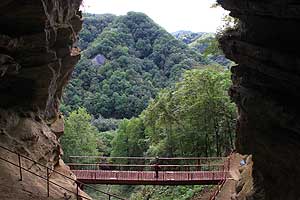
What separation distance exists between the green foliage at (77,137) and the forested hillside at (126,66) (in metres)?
29.6

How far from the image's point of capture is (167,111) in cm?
3994

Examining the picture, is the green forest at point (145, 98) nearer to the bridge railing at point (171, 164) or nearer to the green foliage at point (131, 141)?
the green foliage at point (131, 141)

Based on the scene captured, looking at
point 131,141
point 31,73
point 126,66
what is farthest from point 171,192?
point 126,66

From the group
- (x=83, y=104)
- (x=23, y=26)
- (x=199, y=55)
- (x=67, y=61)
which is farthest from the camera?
(x=199, y=55)

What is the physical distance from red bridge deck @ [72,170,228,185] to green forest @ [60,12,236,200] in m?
6.02

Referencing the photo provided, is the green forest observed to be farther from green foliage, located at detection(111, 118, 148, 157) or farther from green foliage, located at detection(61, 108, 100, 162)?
green foliage, located at detection(61, 108, 100, 162)

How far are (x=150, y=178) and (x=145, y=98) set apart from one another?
74133 mm

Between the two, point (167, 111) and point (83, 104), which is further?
point (83, 104)

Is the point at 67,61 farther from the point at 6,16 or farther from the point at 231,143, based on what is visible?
the point at 231,143

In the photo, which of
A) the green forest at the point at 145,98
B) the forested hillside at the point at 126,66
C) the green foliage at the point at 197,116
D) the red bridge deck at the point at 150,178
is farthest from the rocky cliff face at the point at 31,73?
the forested hillside at the point at 126,66

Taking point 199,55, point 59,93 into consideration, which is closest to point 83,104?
point 199,55

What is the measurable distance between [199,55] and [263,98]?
93.8 m

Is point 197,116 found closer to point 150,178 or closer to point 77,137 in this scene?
point 150,178

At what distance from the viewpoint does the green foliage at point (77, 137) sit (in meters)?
50.0
